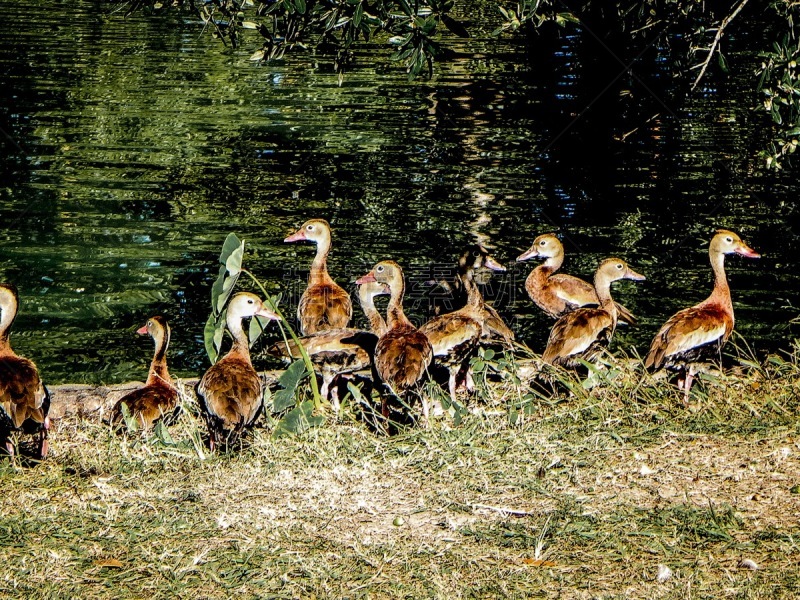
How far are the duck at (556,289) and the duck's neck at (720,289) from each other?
60.8 inches

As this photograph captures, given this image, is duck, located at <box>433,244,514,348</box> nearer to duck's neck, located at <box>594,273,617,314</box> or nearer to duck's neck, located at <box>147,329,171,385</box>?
duck's neck, located at <box>594,273,617,314</box>

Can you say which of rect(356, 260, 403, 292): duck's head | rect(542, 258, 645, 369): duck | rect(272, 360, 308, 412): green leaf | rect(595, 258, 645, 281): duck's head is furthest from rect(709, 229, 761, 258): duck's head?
rect(272, 360, 308, 412): green leaf

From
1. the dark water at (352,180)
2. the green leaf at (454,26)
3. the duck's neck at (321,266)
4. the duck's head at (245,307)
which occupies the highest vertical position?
the green leaf at (454,26)

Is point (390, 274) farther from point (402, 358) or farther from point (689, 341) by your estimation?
point (689, 341)

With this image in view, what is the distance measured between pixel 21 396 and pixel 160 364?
1.90 m

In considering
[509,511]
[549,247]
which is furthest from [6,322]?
[549,247]

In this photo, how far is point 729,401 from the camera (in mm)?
7934

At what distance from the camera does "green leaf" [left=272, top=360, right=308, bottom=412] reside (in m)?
7.62

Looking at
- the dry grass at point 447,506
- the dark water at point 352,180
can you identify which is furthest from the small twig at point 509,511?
the dark water at point 352,180

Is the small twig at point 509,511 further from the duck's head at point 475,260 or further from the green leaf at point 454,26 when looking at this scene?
the duck's head at point 475,260

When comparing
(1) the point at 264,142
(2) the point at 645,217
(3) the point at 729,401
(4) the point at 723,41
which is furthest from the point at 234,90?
(3) the point at 729,401

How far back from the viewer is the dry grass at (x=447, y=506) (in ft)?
18.5

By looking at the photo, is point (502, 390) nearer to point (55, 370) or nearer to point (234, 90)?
point (55, 370)

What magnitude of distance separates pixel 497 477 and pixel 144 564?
2.22 metres
